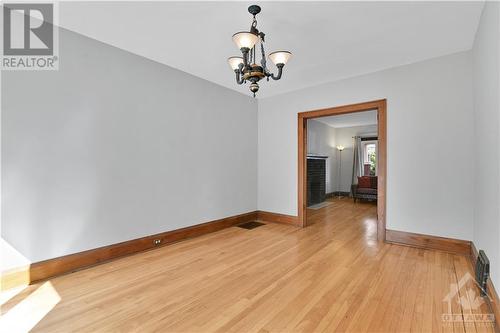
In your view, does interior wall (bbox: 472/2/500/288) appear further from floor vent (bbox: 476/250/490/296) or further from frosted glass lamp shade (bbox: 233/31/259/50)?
frosted glass lamp shade (bbox: 233/31/259/50)

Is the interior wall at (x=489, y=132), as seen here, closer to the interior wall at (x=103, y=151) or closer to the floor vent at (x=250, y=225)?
A: the floor vent at (x=250, y=225)

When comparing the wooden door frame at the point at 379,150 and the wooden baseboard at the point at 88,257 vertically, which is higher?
the wooden door frame at the point at 379,150

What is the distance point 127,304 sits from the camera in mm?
1981

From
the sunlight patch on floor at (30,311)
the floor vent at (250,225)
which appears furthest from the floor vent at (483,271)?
the sunlight patch on floor at (30,311)

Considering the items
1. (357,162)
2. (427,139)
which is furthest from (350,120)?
(427,139)

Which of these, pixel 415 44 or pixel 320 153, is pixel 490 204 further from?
pixel 320 153

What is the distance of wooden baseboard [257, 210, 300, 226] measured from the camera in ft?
15.2

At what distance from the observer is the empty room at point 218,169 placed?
1.95 meters

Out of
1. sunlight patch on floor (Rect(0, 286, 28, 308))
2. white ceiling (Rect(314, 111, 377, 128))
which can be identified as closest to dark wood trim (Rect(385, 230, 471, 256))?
white ceiling (Rect(314, 111, 377, 128))

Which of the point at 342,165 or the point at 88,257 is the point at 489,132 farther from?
the point at 342,165

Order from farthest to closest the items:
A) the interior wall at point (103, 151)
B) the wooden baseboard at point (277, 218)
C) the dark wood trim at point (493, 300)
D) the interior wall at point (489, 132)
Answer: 1. the wooden baseboard at point (277, 218)
2. the interior wall at point (103, 151)
3. the interior wall at point (489, 132)
4. the dark wood trim at point (493, 300)

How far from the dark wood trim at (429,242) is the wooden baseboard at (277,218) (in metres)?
1.61

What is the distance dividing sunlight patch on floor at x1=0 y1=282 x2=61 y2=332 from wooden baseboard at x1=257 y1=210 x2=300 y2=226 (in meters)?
3.58

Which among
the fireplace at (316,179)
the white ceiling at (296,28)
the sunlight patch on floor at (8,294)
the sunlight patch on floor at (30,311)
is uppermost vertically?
the white ceiling at (296,28)
